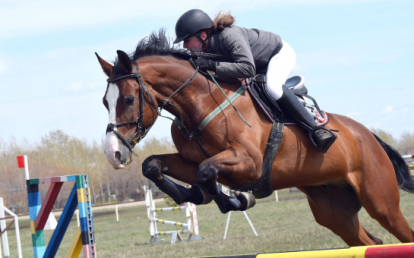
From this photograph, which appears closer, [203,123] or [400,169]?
[203,123]

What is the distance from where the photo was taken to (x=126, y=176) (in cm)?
5138

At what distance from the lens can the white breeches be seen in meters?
4.35

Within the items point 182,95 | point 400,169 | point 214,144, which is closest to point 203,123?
point 214,144

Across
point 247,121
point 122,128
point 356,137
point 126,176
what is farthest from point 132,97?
point 126,176

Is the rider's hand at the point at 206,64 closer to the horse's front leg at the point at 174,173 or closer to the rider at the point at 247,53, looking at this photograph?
the rider at the point at 247,53

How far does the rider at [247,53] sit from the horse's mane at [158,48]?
72mm

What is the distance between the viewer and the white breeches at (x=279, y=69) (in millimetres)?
4352

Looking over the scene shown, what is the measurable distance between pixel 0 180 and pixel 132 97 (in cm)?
2151

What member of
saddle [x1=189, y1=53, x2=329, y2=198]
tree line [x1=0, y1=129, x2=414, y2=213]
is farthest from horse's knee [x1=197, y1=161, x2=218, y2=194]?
tree line [x1=0, y1=129, x2=414, y2=213]

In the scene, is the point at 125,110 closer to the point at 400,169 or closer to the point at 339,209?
the point at 339,209

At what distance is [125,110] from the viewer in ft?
12.5

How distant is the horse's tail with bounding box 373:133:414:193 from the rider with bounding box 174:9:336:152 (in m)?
1.13

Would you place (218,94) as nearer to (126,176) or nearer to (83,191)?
(83,191)

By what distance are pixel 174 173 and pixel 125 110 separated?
718 mm
